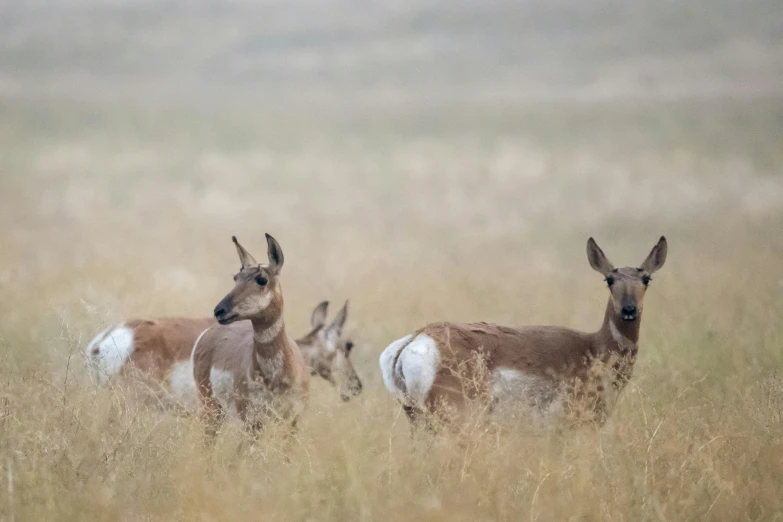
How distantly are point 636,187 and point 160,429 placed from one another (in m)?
28.0

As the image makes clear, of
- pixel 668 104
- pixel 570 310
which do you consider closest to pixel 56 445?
pixel 570 310

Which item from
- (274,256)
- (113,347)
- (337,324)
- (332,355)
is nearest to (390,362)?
(274,256)

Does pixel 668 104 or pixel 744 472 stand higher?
pixel 668 104

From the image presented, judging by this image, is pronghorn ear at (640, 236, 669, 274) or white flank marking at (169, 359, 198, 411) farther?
white flank marking at (169, 359, 198, 411)

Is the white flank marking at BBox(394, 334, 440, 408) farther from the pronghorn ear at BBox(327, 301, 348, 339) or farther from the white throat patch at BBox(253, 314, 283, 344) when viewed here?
the pronghorn ear at BBox(327, 301, 348, 339)

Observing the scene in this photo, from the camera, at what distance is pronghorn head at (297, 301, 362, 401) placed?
11133mm

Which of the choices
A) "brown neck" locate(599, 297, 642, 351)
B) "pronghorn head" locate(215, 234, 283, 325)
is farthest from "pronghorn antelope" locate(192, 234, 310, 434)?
"brown neck" locate(599, 297, 642, 351)

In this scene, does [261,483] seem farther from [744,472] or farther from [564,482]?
[744,472]

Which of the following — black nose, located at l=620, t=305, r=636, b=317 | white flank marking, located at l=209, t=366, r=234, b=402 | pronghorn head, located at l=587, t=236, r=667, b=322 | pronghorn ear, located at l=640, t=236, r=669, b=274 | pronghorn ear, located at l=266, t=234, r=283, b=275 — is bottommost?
white flank marking, located at l=209, t=366, r=234, b=402

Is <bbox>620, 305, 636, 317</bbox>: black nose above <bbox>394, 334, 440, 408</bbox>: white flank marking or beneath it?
above

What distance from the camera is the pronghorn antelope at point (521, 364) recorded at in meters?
7.74

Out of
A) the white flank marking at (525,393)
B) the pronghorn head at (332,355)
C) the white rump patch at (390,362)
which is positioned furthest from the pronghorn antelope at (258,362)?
the pronghorn head at (332,355)

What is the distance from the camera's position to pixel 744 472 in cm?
682

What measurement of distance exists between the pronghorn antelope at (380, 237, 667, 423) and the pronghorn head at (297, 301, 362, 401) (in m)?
3.02
